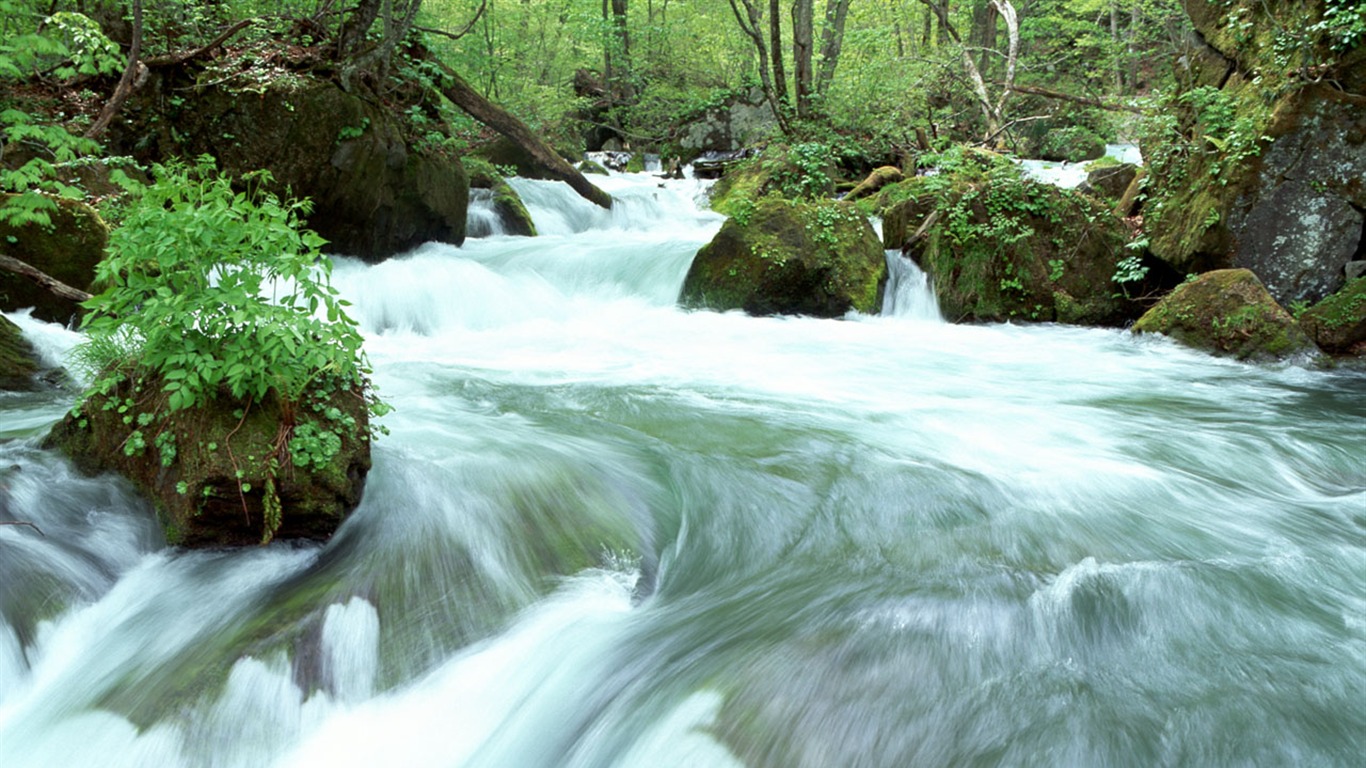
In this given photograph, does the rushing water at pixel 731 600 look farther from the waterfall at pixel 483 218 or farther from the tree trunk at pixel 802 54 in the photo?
the tree trunk at pixel 802 54

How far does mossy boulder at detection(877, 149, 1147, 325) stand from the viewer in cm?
853

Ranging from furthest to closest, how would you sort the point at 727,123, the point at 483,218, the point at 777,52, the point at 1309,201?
1. the point at 727,123
2. the point at 777,52
3. the point at 483,218
4. the point at 1309,201

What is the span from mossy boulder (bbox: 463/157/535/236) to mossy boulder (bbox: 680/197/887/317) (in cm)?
422

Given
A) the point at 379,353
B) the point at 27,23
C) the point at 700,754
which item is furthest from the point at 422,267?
the point at 700,754

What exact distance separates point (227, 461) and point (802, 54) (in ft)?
45.4

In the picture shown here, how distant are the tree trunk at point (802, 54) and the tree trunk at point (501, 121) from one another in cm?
451

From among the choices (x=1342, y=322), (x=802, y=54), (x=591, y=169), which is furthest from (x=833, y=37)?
(x=1342, y=322)

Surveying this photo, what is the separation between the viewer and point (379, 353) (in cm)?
734

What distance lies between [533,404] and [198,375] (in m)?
2.80

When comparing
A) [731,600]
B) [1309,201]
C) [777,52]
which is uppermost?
[777,52]

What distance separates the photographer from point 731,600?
11.1ft

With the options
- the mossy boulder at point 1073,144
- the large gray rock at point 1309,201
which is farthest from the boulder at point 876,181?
the large gray rock at point 1309,201

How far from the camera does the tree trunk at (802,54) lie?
47.5ft

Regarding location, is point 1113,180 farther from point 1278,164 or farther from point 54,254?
point 54,254
